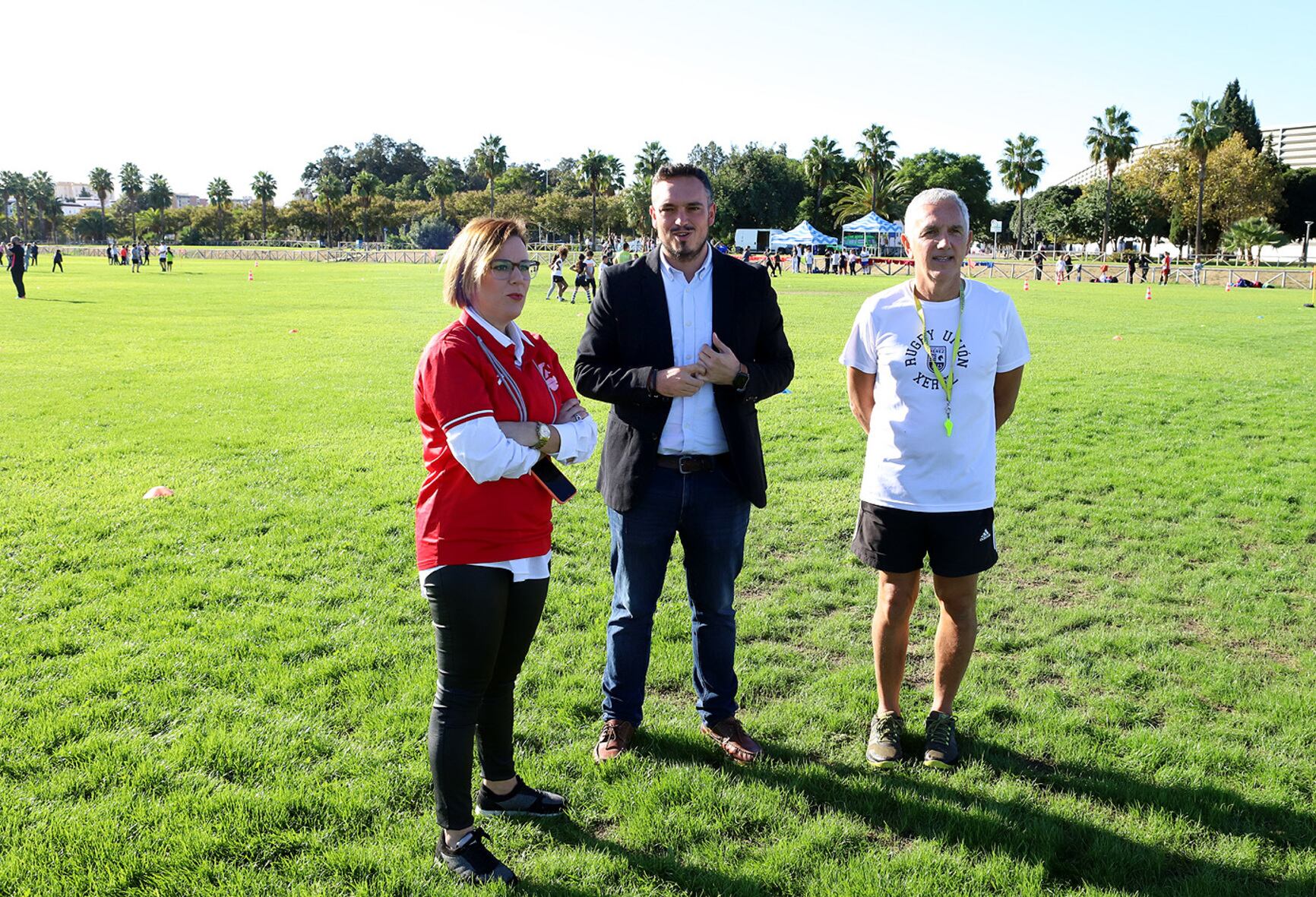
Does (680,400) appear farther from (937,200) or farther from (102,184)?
(102,184)

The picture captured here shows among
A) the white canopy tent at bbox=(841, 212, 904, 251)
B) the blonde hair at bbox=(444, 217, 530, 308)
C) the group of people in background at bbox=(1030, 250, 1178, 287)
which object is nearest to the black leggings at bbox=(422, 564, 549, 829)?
the blonde hair at bbox=(444, 217, 530, 308)

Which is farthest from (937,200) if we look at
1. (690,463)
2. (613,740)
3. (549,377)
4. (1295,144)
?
(1295,144)

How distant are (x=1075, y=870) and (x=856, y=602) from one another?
2448 millimetres

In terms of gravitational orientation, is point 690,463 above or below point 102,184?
below

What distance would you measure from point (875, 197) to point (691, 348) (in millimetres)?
83921

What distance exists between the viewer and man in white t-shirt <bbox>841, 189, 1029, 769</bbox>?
3.47 m

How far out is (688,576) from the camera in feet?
12.3

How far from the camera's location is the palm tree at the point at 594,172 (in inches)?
3546

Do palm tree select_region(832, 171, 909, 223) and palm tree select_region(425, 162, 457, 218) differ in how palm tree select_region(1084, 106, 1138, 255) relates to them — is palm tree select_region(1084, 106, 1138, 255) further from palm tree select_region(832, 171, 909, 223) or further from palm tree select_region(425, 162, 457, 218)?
palm tree select_region(425, 162, 457, 218)

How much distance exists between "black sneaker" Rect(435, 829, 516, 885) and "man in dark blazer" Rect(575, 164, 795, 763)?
2.57 feet

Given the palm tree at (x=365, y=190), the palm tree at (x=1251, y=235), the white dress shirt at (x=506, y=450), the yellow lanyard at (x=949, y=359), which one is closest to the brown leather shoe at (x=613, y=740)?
the white dress shirt at (x=506, y=450)

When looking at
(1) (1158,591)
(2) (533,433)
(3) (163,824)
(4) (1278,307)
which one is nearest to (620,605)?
(2) (533,433)

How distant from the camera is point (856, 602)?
5.43 m

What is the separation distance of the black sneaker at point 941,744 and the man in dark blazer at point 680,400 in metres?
0.70
